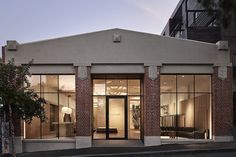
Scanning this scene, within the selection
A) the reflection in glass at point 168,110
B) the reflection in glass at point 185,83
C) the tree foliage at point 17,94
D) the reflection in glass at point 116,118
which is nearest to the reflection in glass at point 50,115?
the reflection in glass at point 116,118

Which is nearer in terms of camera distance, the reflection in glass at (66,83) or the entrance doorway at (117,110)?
the reflection in glass at (66,83)

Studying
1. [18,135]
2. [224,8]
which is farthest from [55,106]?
[224,8]

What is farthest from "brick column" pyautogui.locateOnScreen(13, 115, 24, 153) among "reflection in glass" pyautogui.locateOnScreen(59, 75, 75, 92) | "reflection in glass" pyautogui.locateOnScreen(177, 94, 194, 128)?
"reflection in glass" pyautogui.locateOnScreen(177, 94, 194, 128)

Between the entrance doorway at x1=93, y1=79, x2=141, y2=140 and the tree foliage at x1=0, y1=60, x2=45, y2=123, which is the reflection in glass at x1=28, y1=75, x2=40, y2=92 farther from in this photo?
the tree foliage at x1=0, y1=60, x2=45, y2=123

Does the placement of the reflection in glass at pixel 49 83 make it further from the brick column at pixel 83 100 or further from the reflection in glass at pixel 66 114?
the brick column at pixel 83 100

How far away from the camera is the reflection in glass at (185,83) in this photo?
2956cm

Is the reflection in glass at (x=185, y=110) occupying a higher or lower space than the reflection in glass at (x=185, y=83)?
lower

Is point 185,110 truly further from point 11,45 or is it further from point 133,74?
point 11,45

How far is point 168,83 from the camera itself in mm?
29688

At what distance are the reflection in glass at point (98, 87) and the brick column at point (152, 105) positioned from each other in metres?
3.17

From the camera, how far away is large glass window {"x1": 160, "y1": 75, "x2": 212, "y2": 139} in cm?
2956

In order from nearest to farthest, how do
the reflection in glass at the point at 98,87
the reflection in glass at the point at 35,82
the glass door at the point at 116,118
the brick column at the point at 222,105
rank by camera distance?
the brick column at the point at 222,105 < the reflection in glass at the point at 35,82 < the reflection in glass at the point at 98,87 < the glass door at the point at 116,118

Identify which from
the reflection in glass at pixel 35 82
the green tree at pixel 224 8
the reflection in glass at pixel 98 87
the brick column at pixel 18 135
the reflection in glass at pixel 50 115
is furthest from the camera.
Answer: the reflection in glass at pixel 98 87

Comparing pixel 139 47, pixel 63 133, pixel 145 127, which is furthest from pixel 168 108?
pixel 63 133
